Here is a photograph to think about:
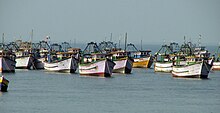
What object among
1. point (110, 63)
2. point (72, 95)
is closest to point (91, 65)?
point (110, 63)

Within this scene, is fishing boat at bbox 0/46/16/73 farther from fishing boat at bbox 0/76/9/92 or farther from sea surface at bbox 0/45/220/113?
fishing boat at bbox 0/76/9/92

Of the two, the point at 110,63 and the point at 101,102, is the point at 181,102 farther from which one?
the point at 110,63

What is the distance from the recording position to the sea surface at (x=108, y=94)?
74.4 metres

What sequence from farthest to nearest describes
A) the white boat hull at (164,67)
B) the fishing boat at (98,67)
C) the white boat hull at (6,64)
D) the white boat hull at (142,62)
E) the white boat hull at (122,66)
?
the white boat hull at (142,62) → the white boat hull at (164,67) → the white boat hull at (122,66) → the white boat hull at (6,64) → the fishing boat at (98,67)

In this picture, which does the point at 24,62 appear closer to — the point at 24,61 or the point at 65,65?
the point at 24,61

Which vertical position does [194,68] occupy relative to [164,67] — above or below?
above

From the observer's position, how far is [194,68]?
4446 inches

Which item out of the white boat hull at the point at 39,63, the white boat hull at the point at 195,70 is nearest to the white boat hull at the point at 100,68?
the white boat hull at the point at 195,70

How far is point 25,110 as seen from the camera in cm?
7131

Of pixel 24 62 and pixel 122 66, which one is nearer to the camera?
pixel 122 66

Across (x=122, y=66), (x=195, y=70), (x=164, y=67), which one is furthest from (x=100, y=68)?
(x=164, y=67)

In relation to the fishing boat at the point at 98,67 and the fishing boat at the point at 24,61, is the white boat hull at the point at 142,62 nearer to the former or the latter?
the fishing boat at the point at 24,61

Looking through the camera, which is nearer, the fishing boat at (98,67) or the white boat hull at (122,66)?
the fishing boat at (98,67)

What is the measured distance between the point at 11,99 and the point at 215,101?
21.3 metres
